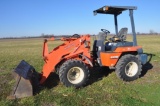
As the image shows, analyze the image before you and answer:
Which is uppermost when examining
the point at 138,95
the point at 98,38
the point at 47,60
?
the point at 98,38

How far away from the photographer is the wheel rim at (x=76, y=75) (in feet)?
25.1

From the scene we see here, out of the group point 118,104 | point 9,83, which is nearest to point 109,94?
point 118,104

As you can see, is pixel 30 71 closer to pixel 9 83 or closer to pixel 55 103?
pixel 9 83

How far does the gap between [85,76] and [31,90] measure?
191cm

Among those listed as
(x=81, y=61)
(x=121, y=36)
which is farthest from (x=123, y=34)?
(x=81, y=61)

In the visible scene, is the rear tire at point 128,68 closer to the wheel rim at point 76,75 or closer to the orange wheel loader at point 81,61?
the orange wheel loader at point 81,61

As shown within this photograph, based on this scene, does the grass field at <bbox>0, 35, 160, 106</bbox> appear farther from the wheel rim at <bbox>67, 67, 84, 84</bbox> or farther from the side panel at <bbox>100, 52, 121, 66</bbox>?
the side panel at <bbox>100, 52, 121, 66</bbox>

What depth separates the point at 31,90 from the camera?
6.74 m

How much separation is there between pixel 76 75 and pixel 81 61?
52cm

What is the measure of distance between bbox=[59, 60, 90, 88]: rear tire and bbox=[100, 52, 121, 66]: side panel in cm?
112

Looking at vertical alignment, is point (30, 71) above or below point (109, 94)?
above

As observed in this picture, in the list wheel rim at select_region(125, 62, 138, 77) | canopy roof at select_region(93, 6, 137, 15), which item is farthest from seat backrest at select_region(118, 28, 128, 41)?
wheel rim at select_region(125, 62, 138, 77)

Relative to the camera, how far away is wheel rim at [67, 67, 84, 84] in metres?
7.66

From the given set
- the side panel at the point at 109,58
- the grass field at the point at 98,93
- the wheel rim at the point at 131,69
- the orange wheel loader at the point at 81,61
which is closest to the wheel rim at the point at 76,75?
Answer: the orange wheel loader at the point at 81,61
